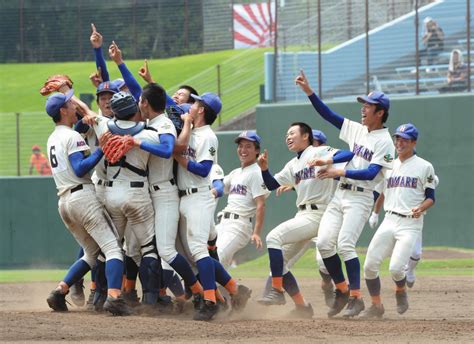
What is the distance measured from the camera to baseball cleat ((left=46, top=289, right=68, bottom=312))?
31.7ft

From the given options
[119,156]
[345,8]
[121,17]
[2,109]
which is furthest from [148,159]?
[2,109]

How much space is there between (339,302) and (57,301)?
2789 millimetres

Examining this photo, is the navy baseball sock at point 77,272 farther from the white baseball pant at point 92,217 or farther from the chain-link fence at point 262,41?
the chain-link fence at point 262,41

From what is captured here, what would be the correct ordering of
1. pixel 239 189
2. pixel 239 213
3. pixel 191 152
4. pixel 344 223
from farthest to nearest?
pixel 239 189
pixel 239 213
pixel 344 223
pixel 191 152

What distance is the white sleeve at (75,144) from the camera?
30.3ft

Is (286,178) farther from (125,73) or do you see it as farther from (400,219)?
(125,73)

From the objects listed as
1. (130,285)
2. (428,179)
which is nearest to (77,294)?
(130,285)

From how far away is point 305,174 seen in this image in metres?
10.4

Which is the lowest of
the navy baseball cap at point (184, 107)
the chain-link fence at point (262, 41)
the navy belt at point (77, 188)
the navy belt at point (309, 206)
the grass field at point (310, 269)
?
the grass field at point (310, 269)

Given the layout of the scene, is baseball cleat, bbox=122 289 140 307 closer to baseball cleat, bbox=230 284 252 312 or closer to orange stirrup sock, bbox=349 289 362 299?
baseball cleat, bbox=230 284 252 312

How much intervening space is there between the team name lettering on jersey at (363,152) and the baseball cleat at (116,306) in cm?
276

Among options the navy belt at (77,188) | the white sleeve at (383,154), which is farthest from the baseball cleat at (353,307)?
the navy belt at (77,188)

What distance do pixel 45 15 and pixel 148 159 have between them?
18.2 metres

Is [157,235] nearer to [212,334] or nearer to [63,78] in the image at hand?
[212,334]
